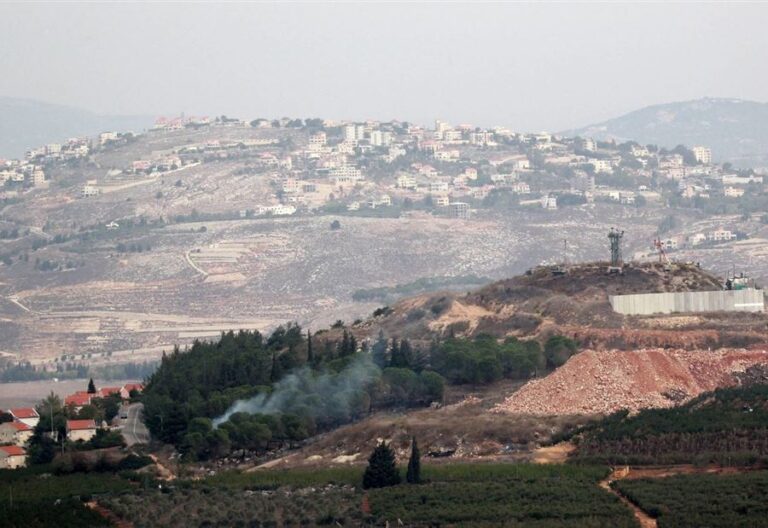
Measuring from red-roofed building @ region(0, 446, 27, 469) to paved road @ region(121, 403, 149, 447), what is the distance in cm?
379

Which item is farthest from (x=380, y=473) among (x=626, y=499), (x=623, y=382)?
(x=623, y=382)

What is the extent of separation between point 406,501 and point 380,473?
3.17 metres

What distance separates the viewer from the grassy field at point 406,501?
161ft

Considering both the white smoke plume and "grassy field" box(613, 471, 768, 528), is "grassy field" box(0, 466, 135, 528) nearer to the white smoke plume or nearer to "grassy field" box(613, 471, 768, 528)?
the white smoke plume

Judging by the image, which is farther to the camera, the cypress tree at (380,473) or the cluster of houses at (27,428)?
the cluster of houses at (27,428)

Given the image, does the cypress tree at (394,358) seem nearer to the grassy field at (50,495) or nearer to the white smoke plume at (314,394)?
the white smoke plume at (314,394)

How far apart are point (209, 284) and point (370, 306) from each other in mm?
23674

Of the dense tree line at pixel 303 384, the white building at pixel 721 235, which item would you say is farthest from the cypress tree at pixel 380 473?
the white building at pixel 721 235

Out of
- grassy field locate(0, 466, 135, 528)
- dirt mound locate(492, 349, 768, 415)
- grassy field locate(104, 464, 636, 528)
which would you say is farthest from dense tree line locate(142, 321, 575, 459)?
grassy field locate(104, 464, 636, 528)

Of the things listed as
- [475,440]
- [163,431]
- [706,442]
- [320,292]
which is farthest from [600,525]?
[320,292]

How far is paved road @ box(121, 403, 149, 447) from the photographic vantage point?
231ft

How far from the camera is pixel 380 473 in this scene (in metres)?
54.5

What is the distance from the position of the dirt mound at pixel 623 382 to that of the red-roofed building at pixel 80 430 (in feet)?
52.9

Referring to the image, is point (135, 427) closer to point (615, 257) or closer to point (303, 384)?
point (303, 384)
